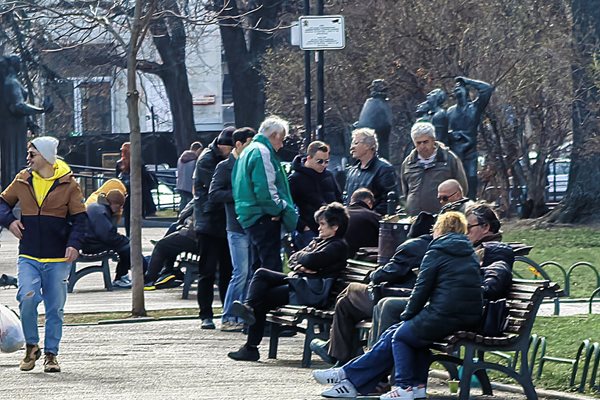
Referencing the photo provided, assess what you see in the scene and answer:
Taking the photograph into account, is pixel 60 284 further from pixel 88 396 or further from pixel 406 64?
pixel 406 64

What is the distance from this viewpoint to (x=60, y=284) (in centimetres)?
1117

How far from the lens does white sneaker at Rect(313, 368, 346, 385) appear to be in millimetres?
9617

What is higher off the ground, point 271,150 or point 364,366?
point 271,150

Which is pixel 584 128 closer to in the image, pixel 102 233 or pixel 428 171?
pixel 102 233

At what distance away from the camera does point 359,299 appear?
10.6 m

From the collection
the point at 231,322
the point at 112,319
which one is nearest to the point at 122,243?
the point at 112,319

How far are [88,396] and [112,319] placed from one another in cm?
479

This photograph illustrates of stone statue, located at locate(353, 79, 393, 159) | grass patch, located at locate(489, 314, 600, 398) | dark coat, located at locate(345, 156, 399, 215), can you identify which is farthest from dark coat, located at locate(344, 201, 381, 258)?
stone statue, located at locate(353, 79, 393, 159)

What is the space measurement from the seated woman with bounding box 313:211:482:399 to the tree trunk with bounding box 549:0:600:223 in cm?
1675

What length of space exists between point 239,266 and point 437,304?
4392mm

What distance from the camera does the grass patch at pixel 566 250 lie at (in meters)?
17.1

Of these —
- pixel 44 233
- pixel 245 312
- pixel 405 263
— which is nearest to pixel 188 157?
pixel 245 312

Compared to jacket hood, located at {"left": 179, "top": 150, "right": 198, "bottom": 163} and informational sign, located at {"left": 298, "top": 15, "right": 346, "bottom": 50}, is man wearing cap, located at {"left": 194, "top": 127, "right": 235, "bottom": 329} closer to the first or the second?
informational sign, located at {"left": 298, "top": 15, "right": 346, "bottom": 50}

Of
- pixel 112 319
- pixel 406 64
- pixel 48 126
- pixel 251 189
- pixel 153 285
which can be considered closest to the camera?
pixel 251 189
